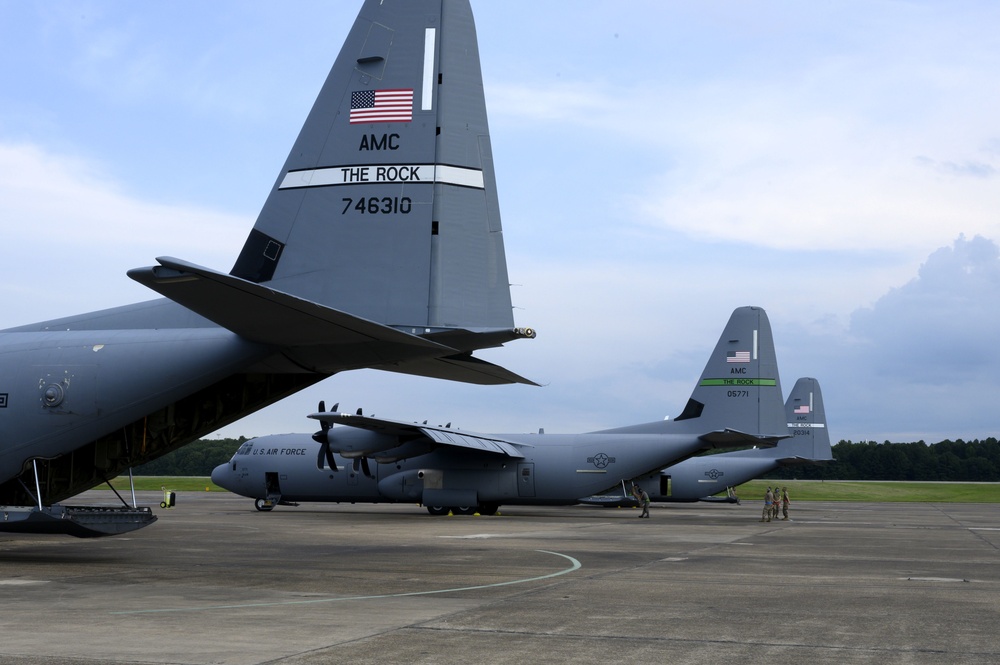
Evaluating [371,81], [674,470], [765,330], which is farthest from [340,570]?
[674,470]

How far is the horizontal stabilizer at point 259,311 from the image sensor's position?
1095cm

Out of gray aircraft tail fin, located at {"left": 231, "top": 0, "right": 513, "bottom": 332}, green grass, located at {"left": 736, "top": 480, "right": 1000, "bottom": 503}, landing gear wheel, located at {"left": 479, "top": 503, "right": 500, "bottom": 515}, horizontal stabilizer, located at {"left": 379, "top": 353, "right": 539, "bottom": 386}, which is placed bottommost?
green grass, located at {"left": 736, "top": 480, "right": 1000, "bottom": 503}

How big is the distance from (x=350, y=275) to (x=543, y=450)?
73.8 ft

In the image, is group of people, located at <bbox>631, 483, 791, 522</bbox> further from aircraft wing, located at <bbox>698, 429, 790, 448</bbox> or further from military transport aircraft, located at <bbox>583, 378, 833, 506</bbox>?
aircraft wing, located at <bbox>698, 429, 790, 448</bbox>

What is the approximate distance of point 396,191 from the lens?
14.0 metres

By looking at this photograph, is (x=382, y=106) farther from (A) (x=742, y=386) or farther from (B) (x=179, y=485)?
(B) (x=179, y=485)

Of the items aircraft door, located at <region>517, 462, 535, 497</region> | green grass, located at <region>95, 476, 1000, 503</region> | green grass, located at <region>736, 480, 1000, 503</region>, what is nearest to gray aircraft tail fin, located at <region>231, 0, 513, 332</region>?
aircraft door, located at <region>517, 462, 535, 497</region>

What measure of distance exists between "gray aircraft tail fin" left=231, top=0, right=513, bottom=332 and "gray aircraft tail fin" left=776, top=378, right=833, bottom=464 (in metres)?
38.7

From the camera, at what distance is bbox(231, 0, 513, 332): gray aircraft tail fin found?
13594mm

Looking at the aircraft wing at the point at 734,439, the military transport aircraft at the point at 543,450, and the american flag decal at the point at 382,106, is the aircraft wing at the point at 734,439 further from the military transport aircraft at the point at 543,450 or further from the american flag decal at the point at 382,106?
the american flag decal at the point at 382,106

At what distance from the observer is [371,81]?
47.2 ft

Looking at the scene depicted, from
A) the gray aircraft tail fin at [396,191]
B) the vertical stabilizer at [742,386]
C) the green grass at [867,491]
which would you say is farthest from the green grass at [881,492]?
the gray aircraft tail fin at [396,191]

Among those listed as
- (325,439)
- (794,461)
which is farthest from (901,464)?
(325,439)

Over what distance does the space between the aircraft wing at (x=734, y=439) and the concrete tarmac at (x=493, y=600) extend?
9.49 meters
